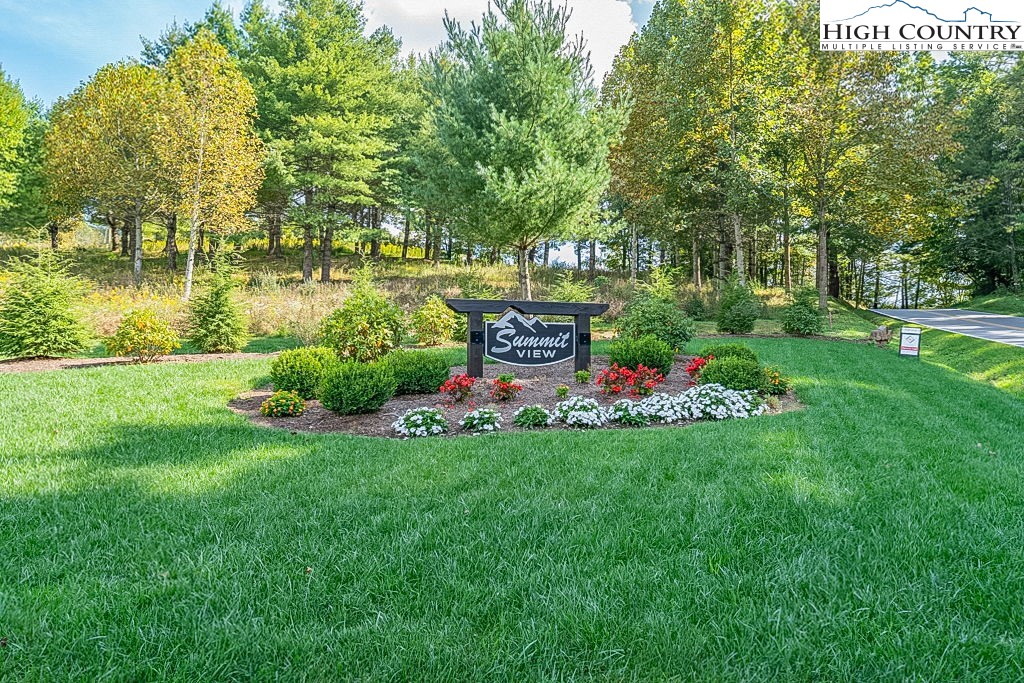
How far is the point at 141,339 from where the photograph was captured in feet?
28.0

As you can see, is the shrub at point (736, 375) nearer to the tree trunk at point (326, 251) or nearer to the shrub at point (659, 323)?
the shrub at point (659, 323)

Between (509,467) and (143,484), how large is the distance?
7.99ft

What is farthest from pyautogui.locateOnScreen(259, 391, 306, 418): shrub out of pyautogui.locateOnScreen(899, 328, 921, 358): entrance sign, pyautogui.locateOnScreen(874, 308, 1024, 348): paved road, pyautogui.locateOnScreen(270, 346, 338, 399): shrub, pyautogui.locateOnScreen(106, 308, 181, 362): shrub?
pyautogui.locateOnScreen(874, 308, 1024, 348): paved road

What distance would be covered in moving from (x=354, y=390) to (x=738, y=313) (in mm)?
10812

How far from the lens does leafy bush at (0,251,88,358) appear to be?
8766 mm

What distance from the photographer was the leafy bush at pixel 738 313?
1318 centimetres

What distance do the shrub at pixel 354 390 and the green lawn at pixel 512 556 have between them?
912 millimetres

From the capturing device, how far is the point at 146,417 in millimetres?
5066

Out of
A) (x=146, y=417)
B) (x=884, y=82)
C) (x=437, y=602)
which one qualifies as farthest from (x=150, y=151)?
(x=884, y=82)

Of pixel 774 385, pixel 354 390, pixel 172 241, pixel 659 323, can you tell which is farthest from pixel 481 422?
pixel 172 241

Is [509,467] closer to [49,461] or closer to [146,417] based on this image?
[49,461]

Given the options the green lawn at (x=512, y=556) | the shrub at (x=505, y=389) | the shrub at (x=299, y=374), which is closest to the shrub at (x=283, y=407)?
the shrub at (x=299, y=374)

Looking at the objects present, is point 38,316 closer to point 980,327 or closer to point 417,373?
point 417,373

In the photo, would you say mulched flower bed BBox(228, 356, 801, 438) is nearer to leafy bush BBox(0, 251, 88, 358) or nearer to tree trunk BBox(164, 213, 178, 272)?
leafy bush BBox(0, 251, 88, 358)
